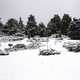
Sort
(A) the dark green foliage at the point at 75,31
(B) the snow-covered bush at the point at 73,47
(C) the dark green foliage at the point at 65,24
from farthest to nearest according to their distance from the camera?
(C) the dark green foliage at the point at 65,24, (A) the dark green foliage at the point at 75,31, (B) the snow-covered bush at the point at 73,47

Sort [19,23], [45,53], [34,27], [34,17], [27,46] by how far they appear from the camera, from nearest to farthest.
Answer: [45,53]
[27,46]
[34,27]
[34,17]
[19,23]

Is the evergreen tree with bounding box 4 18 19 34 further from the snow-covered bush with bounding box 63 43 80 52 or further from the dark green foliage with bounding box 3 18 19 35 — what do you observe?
the snow-covered bush with bounding box 63 43 80 52

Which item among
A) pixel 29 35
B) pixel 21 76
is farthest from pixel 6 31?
pixel 21 76

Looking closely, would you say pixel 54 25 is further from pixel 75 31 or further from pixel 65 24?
pixel 75 31

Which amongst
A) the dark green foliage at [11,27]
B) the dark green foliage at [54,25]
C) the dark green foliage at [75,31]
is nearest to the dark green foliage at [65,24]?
the dark green foliage at [54,25]

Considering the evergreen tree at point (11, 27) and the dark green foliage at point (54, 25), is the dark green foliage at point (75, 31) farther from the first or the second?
the evergreen tree at point (11, 27)

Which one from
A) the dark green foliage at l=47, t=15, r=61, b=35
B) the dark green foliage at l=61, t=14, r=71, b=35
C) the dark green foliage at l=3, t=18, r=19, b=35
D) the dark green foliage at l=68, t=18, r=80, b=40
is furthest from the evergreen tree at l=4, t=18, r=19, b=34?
the dark green foliage at l=68, t=18, r=80, b=40

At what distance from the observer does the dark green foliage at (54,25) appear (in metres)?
63.4

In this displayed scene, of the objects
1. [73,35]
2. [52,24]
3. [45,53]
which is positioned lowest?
[45,53]

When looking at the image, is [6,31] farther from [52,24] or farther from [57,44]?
[57,44]

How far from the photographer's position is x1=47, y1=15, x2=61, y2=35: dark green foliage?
63375 mm

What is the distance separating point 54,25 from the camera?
208 ft

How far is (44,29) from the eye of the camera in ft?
209

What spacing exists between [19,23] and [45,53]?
58.1 metres
